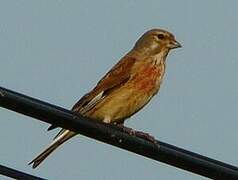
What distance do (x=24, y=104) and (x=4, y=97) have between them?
148 millimetres

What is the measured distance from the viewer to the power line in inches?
202

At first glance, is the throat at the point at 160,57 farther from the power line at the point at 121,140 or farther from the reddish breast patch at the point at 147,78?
the power line at the point at 121,140

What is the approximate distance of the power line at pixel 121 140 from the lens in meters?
5.13

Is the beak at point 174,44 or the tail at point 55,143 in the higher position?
the beak at point 174,44

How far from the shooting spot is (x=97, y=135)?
17.9 feet

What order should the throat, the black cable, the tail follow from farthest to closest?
the throat, the tail, the black cable

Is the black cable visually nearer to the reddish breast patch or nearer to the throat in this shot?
the reddish breast patch

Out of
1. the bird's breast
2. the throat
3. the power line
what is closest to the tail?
the bird's breast

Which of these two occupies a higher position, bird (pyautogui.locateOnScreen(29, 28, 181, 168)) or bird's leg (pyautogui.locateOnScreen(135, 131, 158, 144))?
bird (pyautogui.locateOnScreen(29, 28, 181, 168))

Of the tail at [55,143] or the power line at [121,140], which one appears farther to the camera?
the tail at [55,143]

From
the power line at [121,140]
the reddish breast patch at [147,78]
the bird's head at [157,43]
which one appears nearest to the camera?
the power line at [121,140]

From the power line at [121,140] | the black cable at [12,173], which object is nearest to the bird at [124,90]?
the power line at [121,140]

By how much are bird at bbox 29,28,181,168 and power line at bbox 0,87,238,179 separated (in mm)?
3253

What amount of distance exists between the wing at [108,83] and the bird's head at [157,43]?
1.06 ft
